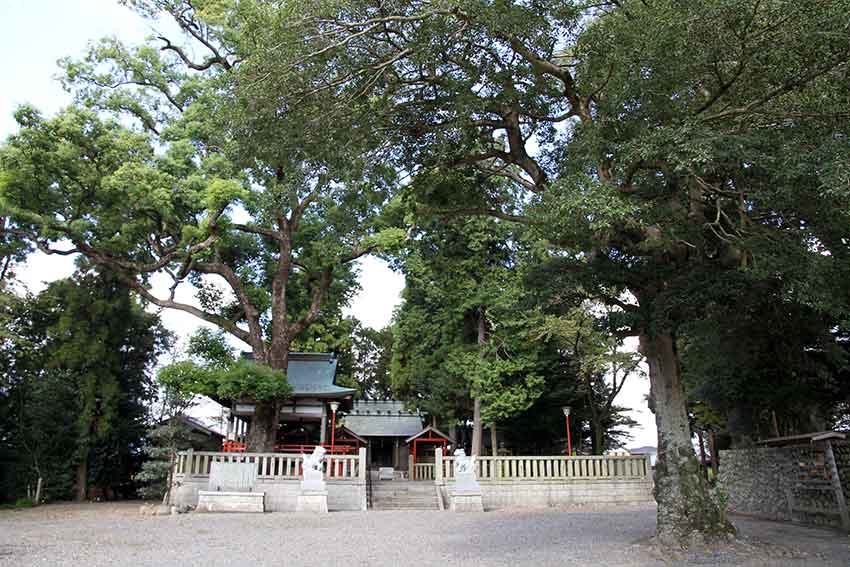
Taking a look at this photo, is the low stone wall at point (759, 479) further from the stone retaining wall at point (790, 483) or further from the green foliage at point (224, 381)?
the green foliage at point (224, 381)

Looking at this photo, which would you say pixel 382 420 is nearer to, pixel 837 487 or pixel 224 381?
pixel 224 381

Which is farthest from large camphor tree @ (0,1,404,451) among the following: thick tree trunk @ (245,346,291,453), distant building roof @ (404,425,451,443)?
distant building roof @ (404,425,451,443)

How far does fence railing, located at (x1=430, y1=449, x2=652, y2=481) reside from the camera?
1530 centimetres

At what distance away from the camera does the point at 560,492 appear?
595 inches

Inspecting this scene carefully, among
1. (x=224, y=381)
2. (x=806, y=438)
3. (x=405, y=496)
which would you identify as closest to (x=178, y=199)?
(x=224, y=381)

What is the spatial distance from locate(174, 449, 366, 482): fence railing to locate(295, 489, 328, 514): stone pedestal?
0.88m

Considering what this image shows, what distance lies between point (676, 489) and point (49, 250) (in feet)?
55.1

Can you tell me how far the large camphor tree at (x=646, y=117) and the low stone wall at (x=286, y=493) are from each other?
28.4 ft

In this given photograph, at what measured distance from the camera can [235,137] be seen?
27.9ft

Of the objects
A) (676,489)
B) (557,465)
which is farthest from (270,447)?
(676,489)

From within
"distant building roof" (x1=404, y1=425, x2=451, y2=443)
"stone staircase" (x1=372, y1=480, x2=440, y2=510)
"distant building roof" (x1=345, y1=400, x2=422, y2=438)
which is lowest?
"stone staircase" (x1=372, y1=480, x2=440, y2=510)

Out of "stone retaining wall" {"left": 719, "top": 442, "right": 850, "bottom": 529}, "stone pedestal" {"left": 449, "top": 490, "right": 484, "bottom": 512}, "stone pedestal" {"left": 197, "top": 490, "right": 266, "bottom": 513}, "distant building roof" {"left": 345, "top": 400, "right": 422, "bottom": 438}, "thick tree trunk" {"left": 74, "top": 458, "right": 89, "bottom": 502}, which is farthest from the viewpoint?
"distant building roof" {"left": 345, "top": 400, "right": 422, "bottom": 438}

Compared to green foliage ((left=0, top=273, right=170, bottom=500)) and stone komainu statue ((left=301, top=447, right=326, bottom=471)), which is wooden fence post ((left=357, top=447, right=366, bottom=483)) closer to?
stone komainu statue ((left=301, top=447, right=326, bottom=471))

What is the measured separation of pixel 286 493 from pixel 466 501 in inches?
168
